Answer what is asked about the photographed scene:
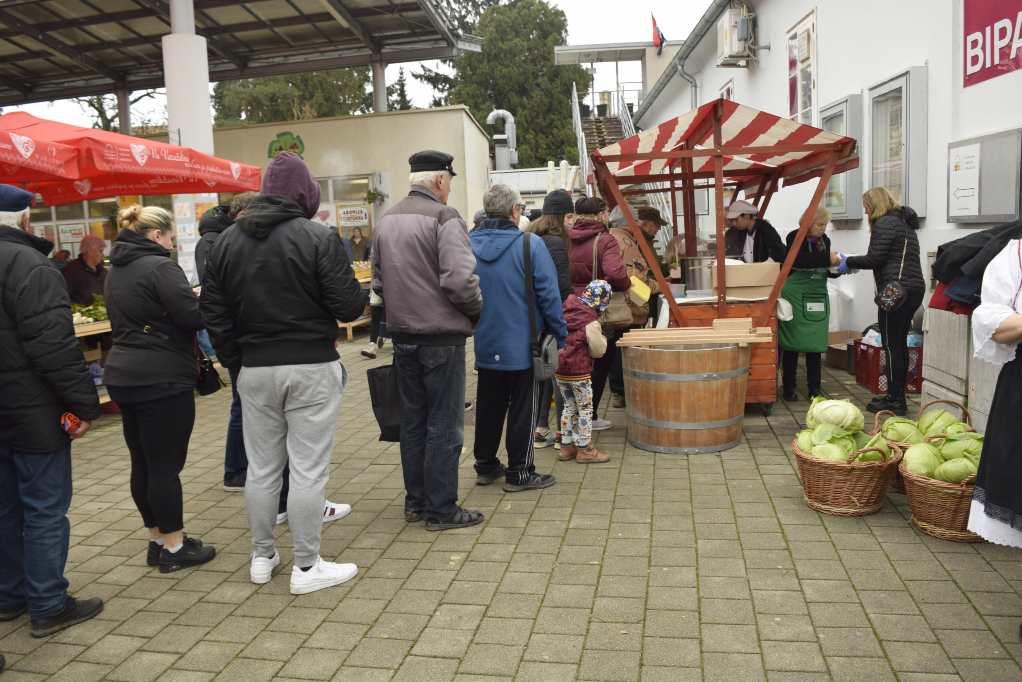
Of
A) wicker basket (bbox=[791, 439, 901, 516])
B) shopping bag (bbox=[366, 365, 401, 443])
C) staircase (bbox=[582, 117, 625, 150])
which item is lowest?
wicker basket (bbox=[791, 439, 901, 516])

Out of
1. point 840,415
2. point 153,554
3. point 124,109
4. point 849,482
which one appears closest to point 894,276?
point 840,415

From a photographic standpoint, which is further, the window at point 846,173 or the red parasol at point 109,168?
the window at point 846,173

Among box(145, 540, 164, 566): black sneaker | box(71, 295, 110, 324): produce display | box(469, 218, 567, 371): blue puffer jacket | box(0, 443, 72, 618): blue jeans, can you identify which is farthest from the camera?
box(71, 295, 110, 324): produce display

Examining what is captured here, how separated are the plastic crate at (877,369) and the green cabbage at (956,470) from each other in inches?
115

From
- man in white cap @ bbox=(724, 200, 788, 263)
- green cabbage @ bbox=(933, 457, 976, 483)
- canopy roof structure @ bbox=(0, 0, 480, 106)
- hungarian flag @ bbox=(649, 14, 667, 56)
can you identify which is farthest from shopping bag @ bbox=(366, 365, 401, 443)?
hungarian flag @ bbox=(649, 14, 667, 56)

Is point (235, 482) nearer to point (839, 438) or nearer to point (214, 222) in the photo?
point (214, 222)

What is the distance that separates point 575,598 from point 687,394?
237cm

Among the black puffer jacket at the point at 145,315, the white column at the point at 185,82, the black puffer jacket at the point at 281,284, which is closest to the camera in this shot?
the black puffer jacket at the point at 281,284

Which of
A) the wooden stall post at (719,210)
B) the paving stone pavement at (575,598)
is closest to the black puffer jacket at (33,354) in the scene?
the paving stone pavement at (575,598)

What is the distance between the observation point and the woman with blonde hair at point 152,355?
4.02m

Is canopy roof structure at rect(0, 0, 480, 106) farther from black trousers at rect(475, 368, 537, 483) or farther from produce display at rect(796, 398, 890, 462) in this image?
produce display at rect(796, 398, 890, 462)

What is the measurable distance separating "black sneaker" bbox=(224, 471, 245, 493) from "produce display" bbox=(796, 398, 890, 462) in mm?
3553

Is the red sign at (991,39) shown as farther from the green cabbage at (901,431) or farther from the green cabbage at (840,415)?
the green cabbage at (840,415)

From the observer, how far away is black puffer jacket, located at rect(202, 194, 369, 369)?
12.2 ft
